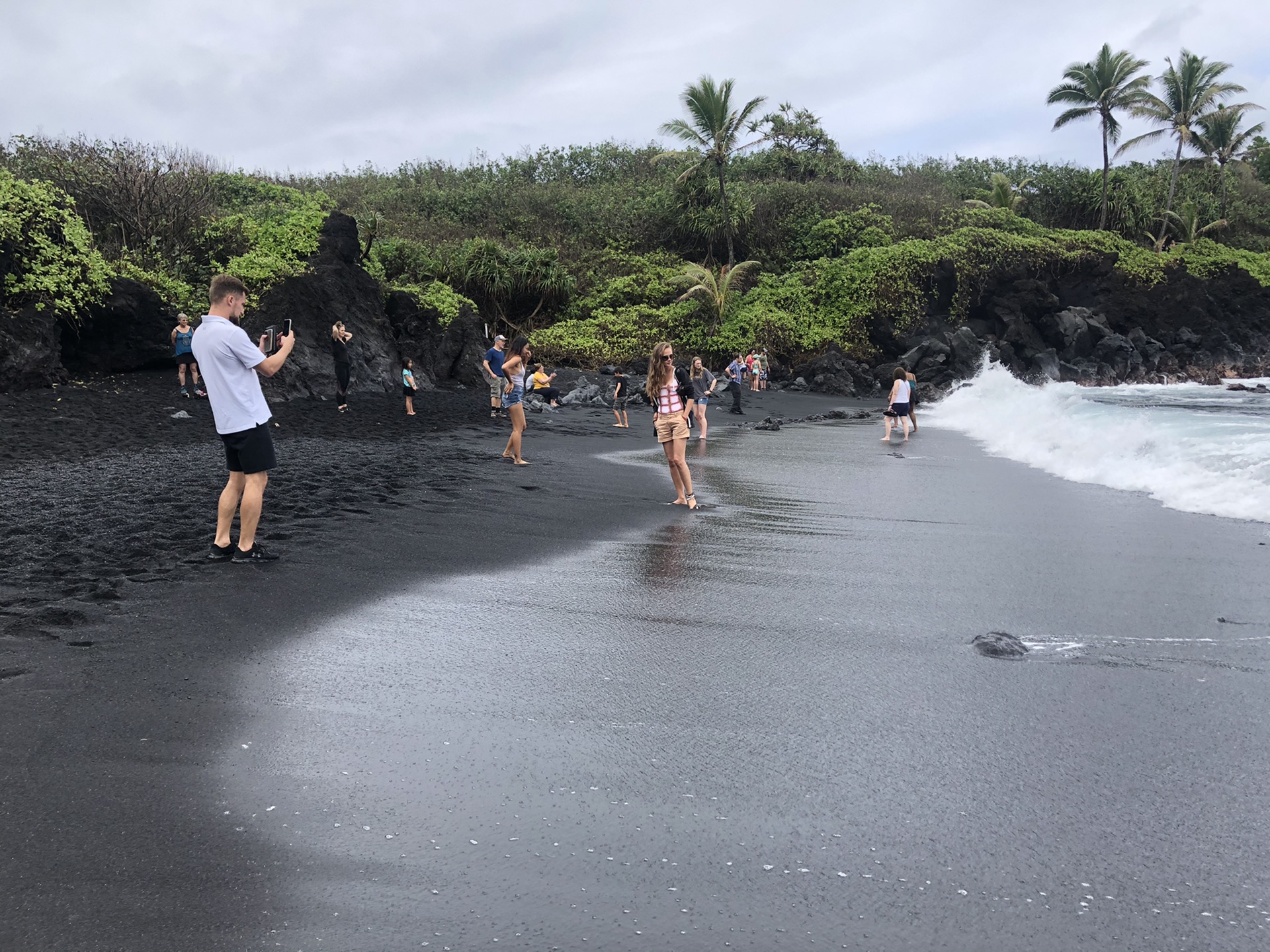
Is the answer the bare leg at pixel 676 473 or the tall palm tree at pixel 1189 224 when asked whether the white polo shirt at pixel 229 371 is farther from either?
the tall palm tree at pixel 1189 224

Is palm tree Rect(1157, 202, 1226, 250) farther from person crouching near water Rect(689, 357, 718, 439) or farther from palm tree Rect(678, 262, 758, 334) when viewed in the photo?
person crouching near water Rect(689, 357, 718, 439)

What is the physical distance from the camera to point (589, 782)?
3139mm

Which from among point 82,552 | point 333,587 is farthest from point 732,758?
point 82,552

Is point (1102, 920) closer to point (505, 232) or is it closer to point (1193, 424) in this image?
point (1193, 424)

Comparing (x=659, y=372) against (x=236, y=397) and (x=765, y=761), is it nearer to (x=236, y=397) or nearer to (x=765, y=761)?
(x=236, y=397)

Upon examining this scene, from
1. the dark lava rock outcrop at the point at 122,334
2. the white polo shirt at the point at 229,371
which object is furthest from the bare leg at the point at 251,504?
the dark lava rock outcrop at the point at 122,334

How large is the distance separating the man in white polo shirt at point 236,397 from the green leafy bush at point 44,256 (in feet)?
42.4

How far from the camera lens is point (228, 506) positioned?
586cm

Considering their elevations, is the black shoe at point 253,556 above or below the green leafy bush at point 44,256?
below

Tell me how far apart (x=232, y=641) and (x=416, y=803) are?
78.6 inches

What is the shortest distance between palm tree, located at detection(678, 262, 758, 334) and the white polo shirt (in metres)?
26.6

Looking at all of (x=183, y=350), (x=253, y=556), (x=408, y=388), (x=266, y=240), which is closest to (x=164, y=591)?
(x=253, y=556)

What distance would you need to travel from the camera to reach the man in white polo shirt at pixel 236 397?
5.57m

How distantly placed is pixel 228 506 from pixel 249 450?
46cm
